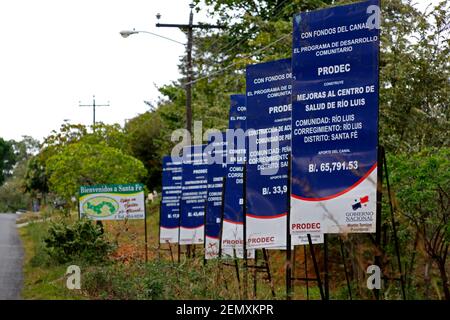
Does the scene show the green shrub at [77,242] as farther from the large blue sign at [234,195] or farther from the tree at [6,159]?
the tree at [6,159]

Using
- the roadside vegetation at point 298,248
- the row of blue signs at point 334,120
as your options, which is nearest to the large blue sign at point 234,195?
the roadside vegetation at point 298,248

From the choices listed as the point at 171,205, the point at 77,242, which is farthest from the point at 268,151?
the point at 77,242

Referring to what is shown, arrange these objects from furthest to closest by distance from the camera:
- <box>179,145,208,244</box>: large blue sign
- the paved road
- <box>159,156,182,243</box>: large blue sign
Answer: <box>159,156,182,243</box>: large blue sign → <box>179,145,208,244</box>: large blue sign → the paved road

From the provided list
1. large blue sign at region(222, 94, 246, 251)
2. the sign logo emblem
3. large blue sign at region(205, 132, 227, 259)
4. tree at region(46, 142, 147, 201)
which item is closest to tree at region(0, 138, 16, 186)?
tree at region(46, 142, 147, 201)

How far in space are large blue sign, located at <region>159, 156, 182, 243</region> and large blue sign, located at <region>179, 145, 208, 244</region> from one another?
146cm

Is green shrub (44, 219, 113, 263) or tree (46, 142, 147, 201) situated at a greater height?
tree (46, 142, 147, 201)

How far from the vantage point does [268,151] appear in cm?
1524

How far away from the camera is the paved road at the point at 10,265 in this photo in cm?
2196

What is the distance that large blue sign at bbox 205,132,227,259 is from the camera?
70.7ft

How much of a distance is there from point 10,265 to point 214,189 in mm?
9676

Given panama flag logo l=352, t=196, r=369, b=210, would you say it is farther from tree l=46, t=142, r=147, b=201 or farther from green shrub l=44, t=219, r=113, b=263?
tree l=46, t=142, r=147, b=201
